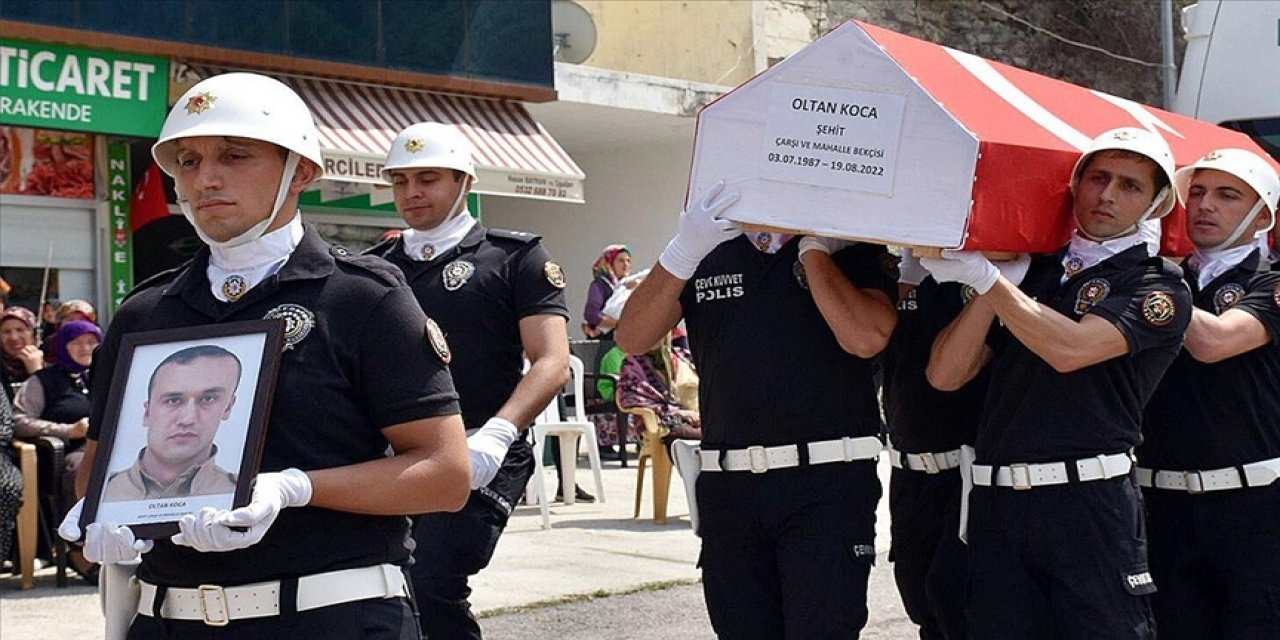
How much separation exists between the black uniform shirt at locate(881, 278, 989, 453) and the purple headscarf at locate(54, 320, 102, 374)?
5.30 meters

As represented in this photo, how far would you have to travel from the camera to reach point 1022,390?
15.5 feet

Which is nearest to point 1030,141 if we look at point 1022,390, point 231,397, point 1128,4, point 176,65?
point 1022,390

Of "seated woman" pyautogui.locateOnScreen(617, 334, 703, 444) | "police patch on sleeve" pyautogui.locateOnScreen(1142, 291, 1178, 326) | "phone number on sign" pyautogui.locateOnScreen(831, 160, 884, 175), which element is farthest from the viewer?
"seated woman" pyautogui.locateOnScreen(617, 334, 703, 444)

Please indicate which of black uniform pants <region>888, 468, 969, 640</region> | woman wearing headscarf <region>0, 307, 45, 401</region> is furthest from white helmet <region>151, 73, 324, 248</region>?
woman wearing headscarf <region>0, 307, 45, 401</region>

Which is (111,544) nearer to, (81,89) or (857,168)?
(857,168)

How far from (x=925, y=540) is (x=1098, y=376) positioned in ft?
4.19

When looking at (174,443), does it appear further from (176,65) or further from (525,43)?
(525,43)

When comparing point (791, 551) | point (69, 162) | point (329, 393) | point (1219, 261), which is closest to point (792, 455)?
point (791, 551)

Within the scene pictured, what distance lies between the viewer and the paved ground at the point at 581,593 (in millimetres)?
7672

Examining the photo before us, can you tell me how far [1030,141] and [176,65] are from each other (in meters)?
9.59

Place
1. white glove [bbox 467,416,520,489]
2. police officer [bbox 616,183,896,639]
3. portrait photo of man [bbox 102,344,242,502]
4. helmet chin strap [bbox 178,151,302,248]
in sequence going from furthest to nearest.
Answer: police officer [bbox 616,183,896,639], white glove [bbox 467,416,520,489], helmet chin strap [bbox 178,151,302,248], portrait photo of man [bbox 102,344,242,502]

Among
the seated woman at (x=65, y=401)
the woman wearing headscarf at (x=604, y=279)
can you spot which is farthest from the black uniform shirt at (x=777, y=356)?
the woman wearing headscarf at (x=604, y=279)

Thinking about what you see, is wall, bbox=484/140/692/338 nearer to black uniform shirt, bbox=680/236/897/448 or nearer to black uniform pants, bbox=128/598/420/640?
black uniform shirt, bbox=680/236/897/448

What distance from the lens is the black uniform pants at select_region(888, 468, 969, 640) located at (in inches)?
211
